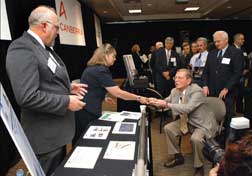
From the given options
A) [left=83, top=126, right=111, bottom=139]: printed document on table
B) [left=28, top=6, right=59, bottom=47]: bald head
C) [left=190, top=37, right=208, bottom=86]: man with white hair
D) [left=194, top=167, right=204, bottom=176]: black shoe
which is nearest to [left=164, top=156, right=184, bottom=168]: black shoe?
[left=194, top=167, right=204, bottom=176]: black shoe

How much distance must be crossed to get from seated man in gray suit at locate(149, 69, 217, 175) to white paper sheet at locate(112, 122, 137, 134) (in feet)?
2.20

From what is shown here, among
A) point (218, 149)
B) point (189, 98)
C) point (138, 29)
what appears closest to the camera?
point (218, 149)

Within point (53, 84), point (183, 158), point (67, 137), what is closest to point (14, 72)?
point (53, 84)

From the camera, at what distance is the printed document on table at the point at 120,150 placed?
4.73 ft

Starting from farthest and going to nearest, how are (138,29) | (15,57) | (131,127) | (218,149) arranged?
(138,29)
(131,127)
(15,57)
(218,149)

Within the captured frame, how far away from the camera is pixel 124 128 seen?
75.0 inches

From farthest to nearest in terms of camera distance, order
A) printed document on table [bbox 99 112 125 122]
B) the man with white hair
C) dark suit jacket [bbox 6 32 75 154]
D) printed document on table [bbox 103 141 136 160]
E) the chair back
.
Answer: the man with white hair
the chair back
printed document on table [bbox 99 112 125 122]
printed document on table [bbox 103 141 136 160]
dark suit jacket [bbox 6 32 75 154]

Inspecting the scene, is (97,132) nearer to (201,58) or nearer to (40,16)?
(40,16)

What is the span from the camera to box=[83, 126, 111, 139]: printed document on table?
1757 mm

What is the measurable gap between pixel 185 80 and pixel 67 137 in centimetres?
145

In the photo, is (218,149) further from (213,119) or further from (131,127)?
(213,119)

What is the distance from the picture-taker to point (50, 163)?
60.2 inches

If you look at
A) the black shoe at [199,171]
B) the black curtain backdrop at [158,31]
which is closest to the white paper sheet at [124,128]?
the black shoe at [199,171]

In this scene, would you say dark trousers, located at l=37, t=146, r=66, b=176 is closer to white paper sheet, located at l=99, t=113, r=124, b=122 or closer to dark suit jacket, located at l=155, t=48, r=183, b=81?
white paper sheet, located at l=99, t=113, r=124, b=122
